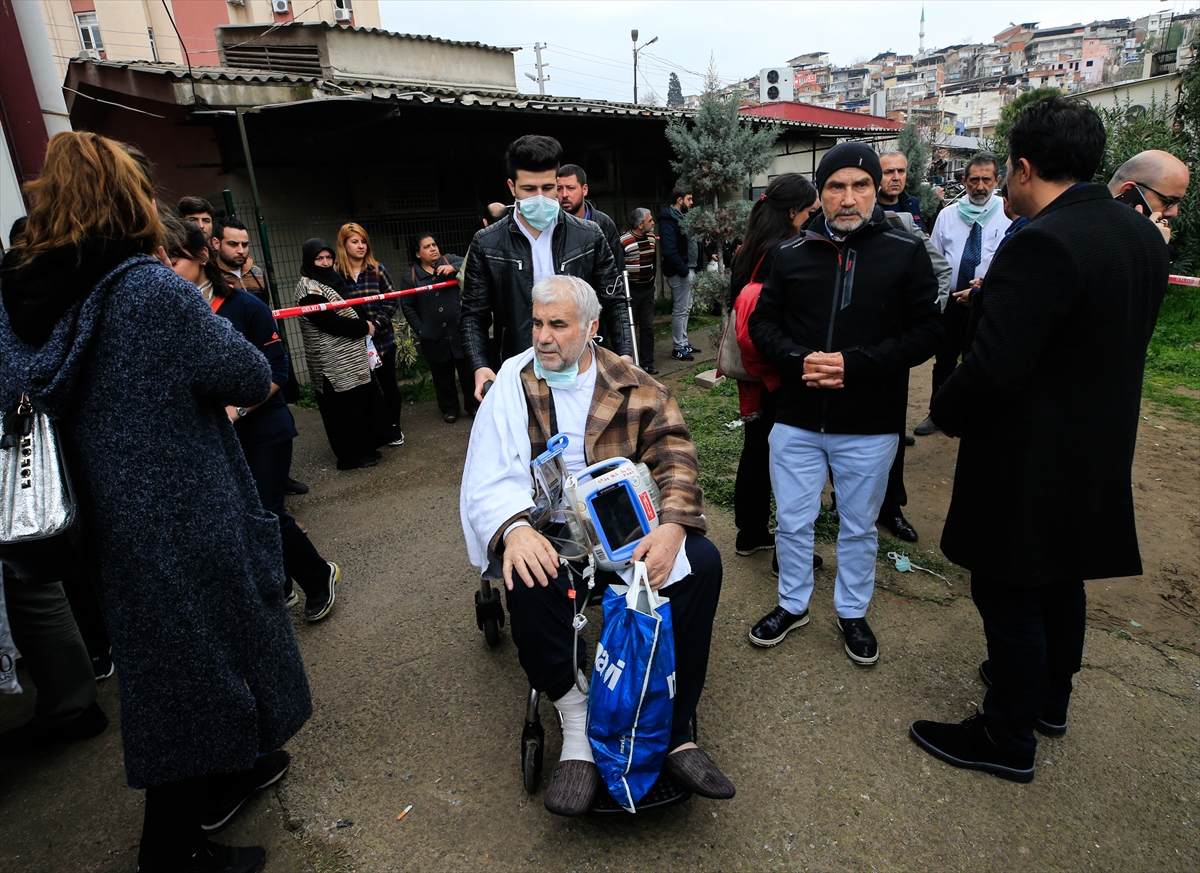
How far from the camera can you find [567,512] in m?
2.34

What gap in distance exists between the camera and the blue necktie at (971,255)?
15.1 feet

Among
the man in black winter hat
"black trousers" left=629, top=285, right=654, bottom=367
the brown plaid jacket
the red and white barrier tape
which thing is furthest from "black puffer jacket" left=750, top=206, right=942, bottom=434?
"black trousers" left=629, top=285, right=654, bottom=367

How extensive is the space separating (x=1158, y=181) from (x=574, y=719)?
339cm

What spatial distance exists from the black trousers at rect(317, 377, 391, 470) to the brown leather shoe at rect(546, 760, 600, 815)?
394cm

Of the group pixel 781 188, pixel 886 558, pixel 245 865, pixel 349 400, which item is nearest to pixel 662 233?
pixel 349 400

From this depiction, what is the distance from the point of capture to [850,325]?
2709 millimetres

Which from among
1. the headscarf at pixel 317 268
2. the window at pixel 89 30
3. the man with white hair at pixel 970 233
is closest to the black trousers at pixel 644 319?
the headscarf at pixel 317 268

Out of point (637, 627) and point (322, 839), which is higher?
point (637, 627)

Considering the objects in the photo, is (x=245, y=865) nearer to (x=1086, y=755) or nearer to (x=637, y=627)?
(x=637, y=627)

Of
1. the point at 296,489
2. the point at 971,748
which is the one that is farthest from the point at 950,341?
the point at 296,489

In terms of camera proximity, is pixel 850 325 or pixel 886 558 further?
pixel 886 558

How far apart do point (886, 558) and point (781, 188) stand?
1988mm

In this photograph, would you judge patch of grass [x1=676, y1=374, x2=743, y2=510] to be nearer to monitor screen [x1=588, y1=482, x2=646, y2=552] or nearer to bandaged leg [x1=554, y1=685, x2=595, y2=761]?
monitor screen [x1=588, y1=482, x2=646, y2=552]

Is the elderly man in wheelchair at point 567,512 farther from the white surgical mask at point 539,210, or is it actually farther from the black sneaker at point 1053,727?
the black sneaker at point 1053,727
